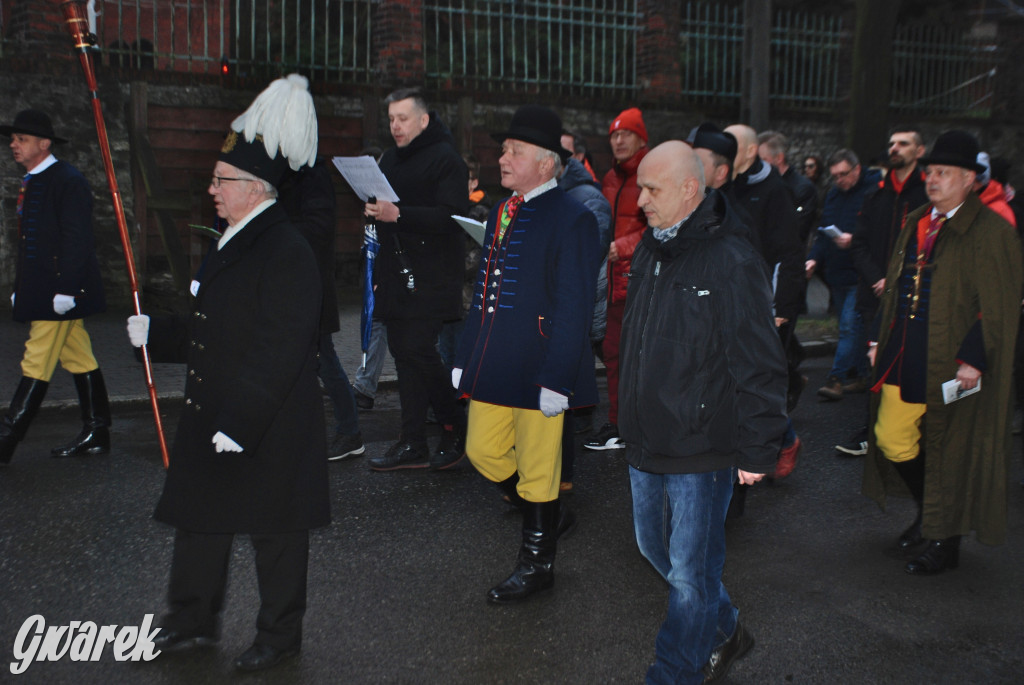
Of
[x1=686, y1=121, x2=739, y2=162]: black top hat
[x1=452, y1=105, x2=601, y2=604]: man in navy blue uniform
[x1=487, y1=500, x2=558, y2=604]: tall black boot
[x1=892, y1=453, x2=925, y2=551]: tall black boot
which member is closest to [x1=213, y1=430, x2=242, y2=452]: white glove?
[x1=452, y1=105, x2=601, y2=604]: man in navy blue uniform

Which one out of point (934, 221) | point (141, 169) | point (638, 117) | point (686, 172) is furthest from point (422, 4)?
point (686, 172)

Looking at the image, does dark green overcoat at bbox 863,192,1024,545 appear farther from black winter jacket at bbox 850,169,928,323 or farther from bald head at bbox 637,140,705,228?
black winter jacket at bbox 850,169,928,323

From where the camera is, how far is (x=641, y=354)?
10.9ft

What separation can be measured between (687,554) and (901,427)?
1.90 m

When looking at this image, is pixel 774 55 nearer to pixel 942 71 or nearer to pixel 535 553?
pixel 942 71

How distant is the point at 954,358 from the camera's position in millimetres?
4539

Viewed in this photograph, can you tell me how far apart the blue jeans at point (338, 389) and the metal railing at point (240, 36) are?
779 centimetres

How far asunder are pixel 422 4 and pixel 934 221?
1068cm

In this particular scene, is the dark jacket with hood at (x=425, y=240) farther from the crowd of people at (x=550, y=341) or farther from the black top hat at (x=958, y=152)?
the black top hat at (x=958, y=152)

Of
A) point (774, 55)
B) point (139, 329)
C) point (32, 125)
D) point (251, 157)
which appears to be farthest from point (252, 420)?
point (774, 55)

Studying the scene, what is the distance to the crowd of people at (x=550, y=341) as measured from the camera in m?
3.28

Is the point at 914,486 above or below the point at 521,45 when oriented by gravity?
below

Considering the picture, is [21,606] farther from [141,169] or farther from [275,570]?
[141,169]

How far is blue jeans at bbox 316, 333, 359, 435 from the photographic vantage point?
6.26 meters
